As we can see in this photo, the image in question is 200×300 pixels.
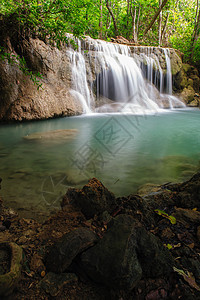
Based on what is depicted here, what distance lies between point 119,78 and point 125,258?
13.0m

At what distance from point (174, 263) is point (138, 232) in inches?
12.2

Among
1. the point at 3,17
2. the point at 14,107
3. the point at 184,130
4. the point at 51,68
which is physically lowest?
the point at 184,130

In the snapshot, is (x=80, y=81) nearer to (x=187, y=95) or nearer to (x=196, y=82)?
(x=187, y=95)

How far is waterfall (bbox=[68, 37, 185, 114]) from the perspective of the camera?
11.5 meters

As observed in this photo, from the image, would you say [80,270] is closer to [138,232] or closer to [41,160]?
[138,232]

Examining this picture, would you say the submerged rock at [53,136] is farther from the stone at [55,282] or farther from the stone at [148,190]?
the stone at [55,282]

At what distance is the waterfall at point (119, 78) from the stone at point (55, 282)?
400 inches

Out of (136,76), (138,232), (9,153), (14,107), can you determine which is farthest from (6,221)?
(136,76)

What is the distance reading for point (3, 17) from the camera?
23.7 ft

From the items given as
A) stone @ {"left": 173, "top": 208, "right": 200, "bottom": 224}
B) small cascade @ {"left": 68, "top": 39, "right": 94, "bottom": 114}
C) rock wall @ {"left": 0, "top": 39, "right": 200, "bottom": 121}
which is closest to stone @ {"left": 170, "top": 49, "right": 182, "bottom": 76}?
rock wall @ {"left": 0, "top": 39, "right": 200, "bottom": 121}

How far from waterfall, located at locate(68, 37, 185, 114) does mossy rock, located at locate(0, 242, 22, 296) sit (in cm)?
1000

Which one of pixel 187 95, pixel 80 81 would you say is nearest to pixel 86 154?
pixel 80 81

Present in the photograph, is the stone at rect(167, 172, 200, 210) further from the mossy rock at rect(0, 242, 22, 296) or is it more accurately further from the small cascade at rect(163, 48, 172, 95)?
the small cascade at rect(163, 48, 172, 95)

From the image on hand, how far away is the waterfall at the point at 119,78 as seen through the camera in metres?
11.5
